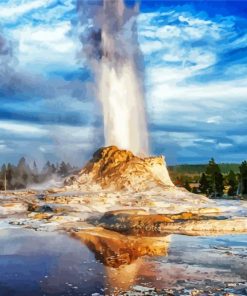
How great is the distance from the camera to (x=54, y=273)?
17.4 metres

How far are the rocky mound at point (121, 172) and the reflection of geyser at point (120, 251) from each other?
59.2ft

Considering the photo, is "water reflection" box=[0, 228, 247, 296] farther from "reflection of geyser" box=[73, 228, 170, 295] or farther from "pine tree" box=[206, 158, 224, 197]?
"pine tree" box=[206, 158, 224, 197]

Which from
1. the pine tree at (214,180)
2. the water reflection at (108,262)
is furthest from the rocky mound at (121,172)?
the pine tree at (214,180)

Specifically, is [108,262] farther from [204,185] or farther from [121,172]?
[204,185]

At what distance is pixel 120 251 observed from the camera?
22000mm

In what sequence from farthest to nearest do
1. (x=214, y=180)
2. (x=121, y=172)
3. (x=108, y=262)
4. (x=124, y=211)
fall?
1. (x=214, y=180)
2. (x=121, y=172)
3. (x=124, y=211)
4. (x=108, y=262)

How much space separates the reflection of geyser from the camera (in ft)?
54.1

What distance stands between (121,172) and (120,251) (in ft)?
85.7

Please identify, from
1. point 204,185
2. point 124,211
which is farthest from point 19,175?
point 124,211

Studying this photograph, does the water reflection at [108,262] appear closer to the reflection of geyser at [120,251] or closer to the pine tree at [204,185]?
the reflection of geyser at [120,251]

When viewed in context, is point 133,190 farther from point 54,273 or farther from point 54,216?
point 54,273

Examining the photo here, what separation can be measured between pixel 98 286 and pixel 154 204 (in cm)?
2336

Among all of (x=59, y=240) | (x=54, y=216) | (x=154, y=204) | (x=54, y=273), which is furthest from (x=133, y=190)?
(x=54, y=273)

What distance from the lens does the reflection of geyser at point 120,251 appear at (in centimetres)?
1650
